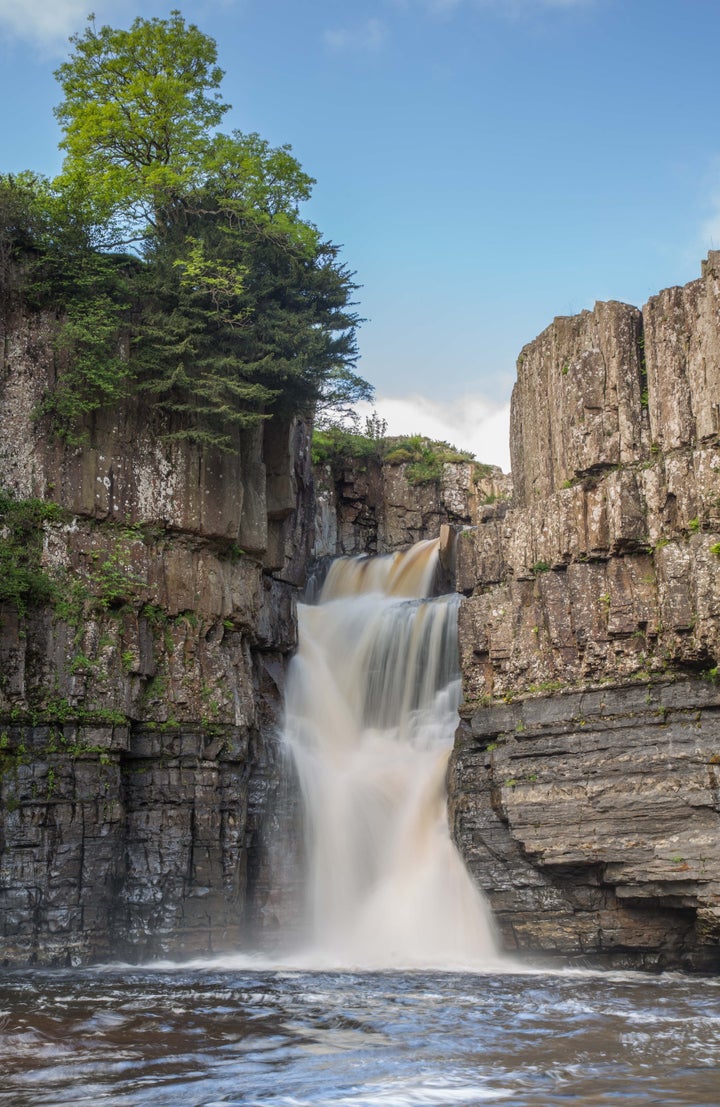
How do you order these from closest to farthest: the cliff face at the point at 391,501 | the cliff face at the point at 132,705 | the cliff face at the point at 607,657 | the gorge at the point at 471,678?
the cliff face at the point at 607,657 → the gorge at the point at 471,678 → the cliff face at the point at 132,705 → the cliff face at the point at 391,501

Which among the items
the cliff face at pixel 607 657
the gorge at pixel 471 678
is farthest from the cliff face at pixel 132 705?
the cliff face at pixel 607 657

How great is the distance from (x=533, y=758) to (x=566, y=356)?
966cm

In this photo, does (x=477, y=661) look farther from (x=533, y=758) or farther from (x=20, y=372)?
(x=20, y=372)

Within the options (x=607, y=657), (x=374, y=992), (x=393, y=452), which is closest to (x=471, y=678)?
(x=607, y=657)

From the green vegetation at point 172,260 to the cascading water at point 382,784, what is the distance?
669 cm

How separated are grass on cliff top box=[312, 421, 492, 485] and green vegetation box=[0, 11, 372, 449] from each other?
10376mm

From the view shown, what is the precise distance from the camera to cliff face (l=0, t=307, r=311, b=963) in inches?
1013

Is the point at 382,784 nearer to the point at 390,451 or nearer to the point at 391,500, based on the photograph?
the point at 391,500

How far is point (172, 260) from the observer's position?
30.9 meters

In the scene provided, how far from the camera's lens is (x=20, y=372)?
28922 mm

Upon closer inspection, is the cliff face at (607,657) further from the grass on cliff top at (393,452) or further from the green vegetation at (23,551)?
the grass on cliff top at (393,452)

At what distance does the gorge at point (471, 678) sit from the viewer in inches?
971

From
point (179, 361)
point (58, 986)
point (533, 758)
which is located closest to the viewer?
point (58, 986)

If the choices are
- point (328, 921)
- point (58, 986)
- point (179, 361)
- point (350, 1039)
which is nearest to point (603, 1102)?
point (350, 1039)
